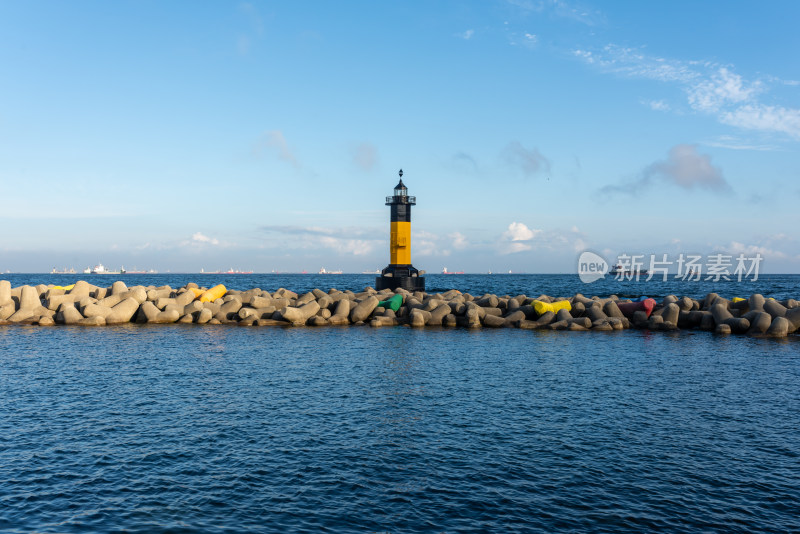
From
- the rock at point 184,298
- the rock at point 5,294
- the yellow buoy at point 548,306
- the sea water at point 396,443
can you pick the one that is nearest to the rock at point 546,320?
the yellow buoy at point 548,306

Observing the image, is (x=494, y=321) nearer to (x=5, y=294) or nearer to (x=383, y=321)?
(x=383, y=321)

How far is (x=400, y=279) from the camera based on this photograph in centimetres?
3731

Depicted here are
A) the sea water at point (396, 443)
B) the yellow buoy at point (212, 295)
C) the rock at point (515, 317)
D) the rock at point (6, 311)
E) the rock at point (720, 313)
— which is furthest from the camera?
the yellow buoy at point (212, 295)

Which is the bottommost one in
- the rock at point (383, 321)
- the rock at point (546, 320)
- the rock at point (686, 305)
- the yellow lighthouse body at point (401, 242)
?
the rock at point (383, 321)

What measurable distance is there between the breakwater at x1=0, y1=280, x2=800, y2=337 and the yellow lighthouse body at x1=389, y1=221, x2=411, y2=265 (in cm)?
606

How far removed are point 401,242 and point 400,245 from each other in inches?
8.7

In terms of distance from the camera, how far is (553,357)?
19.9m

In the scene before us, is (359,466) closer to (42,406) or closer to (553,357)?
(42,406)

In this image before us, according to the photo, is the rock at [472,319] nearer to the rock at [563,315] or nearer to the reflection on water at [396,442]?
the rock at [563,315]

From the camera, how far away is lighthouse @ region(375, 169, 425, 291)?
37594mm

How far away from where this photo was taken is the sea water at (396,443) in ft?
25.3

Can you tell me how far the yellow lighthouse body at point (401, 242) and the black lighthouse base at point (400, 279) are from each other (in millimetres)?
432

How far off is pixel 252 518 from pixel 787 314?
27.5 m

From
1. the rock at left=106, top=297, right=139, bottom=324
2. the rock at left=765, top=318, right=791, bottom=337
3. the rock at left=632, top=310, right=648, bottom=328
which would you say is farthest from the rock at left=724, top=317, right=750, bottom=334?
the rock at left=106, top=297, right=139, bottom=324
